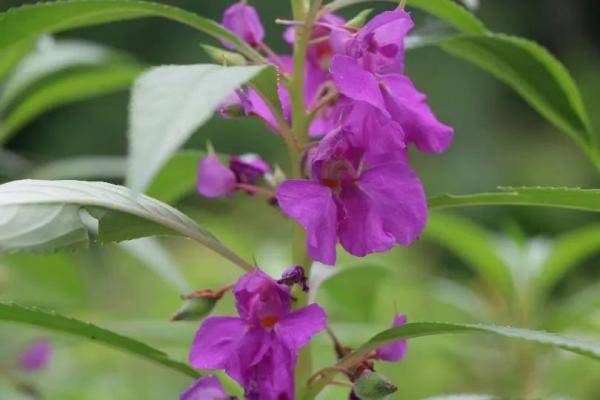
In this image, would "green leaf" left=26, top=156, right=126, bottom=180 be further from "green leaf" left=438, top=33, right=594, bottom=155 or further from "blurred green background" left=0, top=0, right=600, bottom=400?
"green leaf" left=438, top=33, right=594, bottom=155

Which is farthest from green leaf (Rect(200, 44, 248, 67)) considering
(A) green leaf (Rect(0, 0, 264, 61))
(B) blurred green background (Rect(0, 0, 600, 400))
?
(B) blurred green background (Rect(0, 0, 600, 400))

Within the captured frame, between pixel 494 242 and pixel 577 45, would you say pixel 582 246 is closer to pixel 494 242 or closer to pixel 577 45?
pixel 494 242

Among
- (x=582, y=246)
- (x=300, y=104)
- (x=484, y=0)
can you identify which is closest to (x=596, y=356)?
(x=300, y=104)

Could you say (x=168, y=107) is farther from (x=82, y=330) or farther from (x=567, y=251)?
(x=567, y=251)

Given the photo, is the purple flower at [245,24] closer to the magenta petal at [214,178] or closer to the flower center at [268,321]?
the magenta petal at [214,178]

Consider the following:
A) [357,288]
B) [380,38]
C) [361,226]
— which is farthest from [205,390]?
[357,288]

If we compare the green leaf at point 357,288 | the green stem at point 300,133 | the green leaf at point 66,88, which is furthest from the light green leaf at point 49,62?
the green stem at point 300,133
